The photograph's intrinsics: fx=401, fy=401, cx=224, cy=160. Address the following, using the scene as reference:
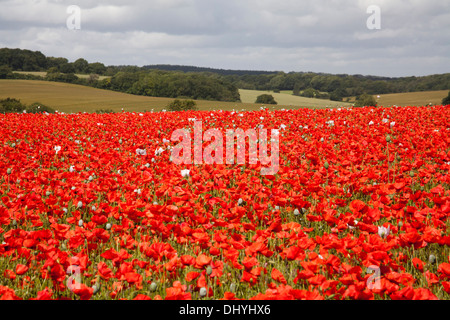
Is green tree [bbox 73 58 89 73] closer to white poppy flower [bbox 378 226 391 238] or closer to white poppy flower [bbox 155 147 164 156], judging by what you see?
white poppy flower [bbox 155 147 164 156]

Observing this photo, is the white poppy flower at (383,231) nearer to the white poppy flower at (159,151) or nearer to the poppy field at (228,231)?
the poppy field at (228,231)

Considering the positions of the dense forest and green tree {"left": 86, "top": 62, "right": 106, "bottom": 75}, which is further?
green tree {"left": 86, "top": 62, "right": 106, "bottom": 75}

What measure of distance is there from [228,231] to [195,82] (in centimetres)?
6655

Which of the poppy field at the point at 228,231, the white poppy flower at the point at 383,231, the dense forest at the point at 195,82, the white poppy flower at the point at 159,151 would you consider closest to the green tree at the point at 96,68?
the dense forest at the point at 195,82

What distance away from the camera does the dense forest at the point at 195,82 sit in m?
64.5

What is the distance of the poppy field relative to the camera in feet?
8.64

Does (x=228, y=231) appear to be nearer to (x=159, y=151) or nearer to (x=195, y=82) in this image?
(x=159, y=151)

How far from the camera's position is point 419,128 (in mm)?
9156

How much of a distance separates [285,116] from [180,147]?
17.4 ft

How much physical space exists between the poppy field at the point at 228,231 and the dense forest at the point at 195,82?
182ft

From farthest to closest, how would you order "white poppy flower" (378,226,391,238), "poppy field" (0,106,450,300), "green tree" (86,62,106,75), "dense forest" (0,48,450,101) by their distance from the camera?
"green tree" (86,62,106,75) → "dense forest" (0,48,450,101) → "white poppy flower" (378,226,391,238) → "poppy field" (0,106,450,300)

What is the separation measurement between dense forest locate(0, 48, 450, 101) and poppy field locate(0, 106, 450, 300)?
55.6 m

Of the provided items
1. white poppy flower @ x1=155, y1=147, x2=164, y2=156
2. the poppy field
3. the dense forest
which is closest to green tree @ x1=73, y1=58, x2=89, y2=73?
the dense forest
